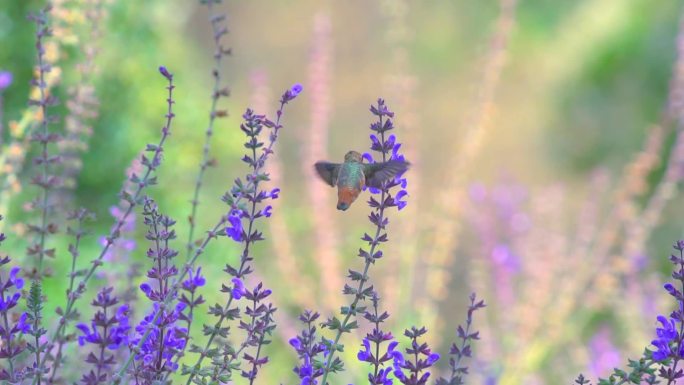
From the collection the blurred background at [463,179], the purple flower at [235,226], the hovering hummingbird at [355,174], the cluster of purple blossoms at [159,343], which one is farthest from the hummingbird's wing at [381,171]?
the blurred background at [463,179]

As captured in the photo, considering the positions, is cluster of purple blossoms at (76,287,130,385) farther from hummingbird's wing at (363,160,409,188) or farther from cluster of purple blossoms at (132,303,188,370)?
hummingbird's wing at (363,160,409,188)

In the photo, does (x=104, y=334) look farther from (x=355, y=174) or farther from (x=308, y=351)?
(x=355, y=174)

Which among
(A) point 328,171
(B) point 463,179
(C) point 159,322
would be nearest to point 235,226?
(C) point 159,322

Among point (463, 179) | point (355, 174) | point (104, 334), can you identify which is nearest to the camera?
point (104, 334)

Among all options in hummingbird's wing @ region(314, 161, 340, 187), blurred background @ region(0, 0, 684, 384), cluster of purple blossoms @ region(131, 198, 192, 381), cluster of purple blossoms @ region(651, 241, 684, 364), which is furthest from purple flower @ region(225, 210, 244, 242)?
blurred background @ region(0, 0, 684, 384)

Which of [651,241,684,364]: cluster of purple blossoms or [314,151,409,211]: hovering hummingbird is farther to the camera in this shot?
[314,151,409,211]: hovering hummingbird

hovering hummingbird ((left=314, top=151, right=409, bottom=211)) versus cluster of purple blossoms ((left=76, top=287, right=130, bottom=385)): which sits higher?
hovering hummingbird ((left=314, top=151, right=409, bottom=211))

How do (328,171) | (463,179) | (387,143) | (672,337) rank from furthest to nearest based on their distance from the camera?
(463,179) < (328,171) < (387,143) < (672,337)

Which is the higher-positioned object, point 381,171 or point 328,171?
point 328,171

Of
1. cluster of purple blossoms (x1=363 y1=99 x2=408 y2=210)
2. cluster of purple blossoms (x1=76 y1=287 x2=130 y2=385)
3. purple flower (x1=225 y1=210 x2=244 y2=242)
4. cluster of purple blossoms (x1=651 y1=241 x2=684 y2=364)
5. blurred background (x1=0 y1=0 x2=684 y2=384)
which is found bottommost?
cluster of purple blossoms (x1=76 y1=287 x2=130 y2=385)
